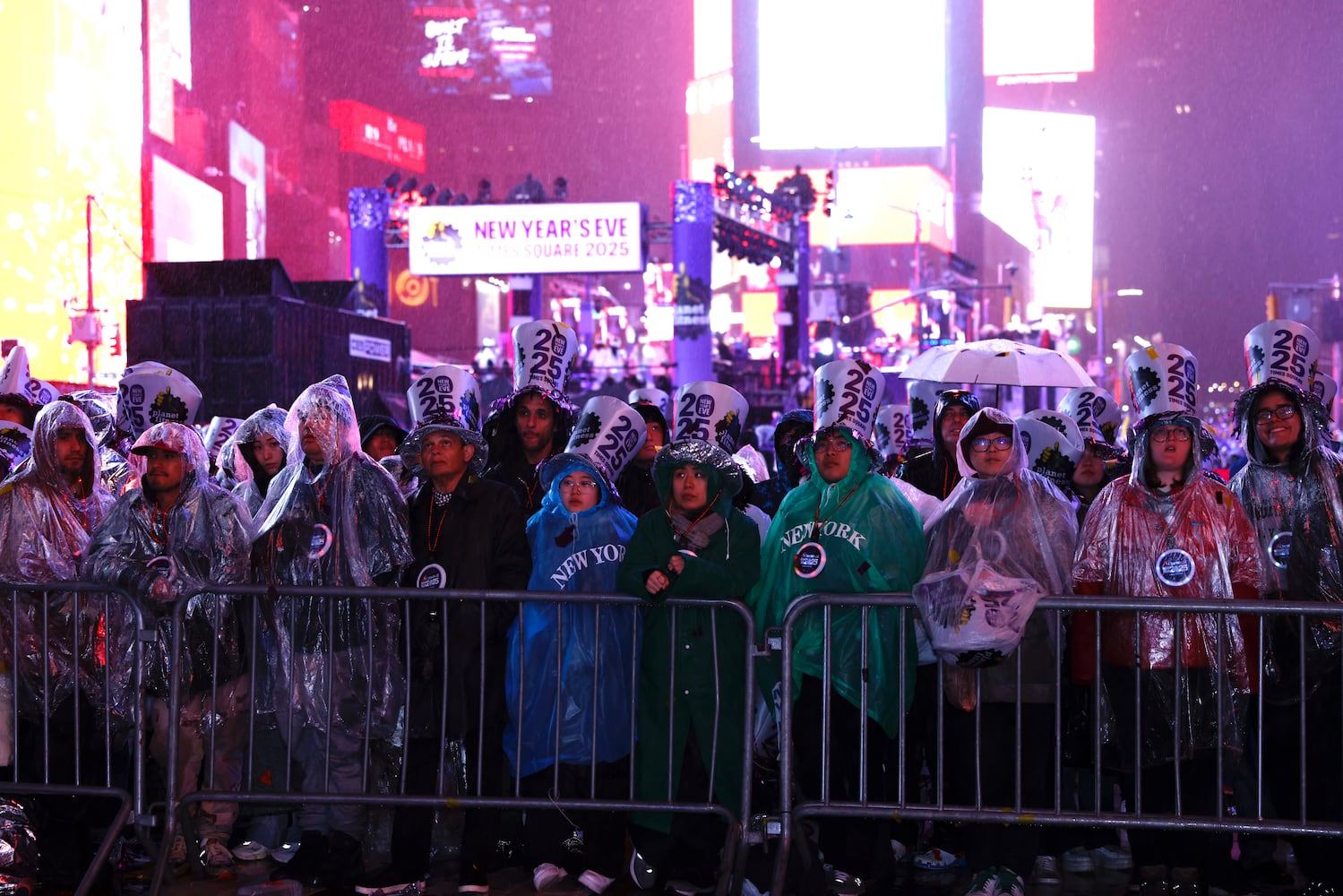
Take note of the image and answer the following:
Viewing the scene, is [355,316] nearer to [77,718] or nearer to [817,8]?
[77,718]

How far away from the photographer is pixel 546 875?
18.2ft

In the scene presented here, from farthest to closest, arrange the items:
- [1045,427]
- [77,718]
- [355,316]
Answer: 1. [355,316]
2. [1045,427]
3. [77,718]

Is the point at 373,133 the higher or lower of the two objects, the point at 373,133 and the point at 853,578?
the higher

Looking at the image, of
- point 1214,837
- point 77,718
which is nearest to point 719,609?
point 1214,837

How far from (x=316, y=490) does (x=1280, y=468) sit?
398cm

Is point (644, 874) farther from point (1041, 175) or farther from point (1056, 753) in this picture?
point (1041, 175)

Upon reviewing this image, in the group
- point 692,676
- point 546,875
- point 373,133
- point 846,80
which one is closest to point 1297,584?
point 692,676

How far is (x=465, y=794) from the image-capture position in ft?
17.2

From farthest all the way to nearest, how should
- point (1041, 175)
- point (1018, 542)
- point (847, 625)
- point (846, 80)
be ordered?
point (1041, 175)
point (846, 80)
point (847, 625)
point (1018, 542)

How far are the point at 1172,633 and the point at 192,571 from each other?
394cm

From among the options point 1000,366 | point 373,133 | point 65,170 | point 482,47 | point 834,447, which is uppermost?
point 482,47

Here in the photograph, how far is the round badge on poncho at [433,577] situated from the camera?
5.59 meters

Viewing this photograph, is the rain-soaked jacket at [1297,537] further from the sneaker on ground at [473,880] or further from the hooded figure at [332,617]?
the hooded figure at [332,617]

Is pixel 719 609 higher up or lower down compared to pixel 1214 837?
higher up
